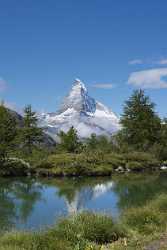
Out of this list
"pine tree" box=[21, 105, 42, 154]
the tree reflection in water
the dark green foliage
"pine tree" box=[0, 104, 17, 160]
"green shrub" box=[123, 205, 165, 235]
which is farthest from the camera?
the dark green foliage

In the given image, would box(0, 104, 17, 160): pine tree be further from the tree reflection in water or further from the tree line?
the tree reflection in water

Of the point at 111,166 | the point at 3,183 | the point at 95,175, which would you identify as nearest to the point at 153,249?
the point at 3,183

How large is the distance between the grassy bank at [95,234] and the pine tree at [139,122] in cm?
6357

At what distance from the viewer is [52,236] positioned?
11.9 m

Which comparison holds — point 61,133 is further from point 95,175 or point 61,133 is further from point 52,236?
point 52,236

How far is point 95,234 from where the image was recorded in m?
12.6

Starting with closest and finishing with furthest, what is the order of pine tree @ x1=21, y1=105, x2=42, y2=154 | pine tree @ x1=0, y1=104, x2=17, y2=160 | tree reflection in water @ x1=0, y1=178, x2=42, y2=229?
tree reflection in water @ x1=0, y1=178, x2=42, y2=229
pine tree @ x1=0, y1=104, x2=17, y2=160
pine tree @ x1=21, y1=105, x2=42, y2=154

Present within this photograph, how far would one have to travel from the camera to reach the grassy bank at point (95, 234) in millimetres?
11102

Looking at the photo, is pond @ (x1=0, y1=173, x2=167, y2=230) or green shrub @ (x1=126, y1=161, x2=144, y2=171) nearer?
pond @ (x1=0, y1=173, x2=167, y2=230)

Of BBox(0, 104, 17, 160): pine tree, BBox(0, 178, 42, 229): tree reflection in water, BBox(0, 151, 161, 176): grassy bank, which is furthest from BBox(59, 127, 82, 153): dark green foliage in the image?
BBox(0, 178, 42, 229): tree reflection in water

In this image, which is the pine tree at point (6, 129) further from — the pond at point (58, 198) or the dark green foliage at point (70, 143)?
the dark green foliage at point (70, 143)

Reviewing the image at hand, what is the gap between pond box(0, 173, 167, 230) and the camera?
22609mm

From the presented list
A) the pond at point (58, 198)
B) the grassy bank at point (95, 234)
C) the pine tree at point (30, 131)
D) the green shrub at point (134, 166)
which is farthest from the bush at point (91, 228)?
the pine tree at point (30, 131)

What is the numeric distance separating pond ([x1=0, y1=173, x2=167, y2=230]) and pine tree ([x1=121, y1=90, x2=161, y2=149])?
1516 inches
